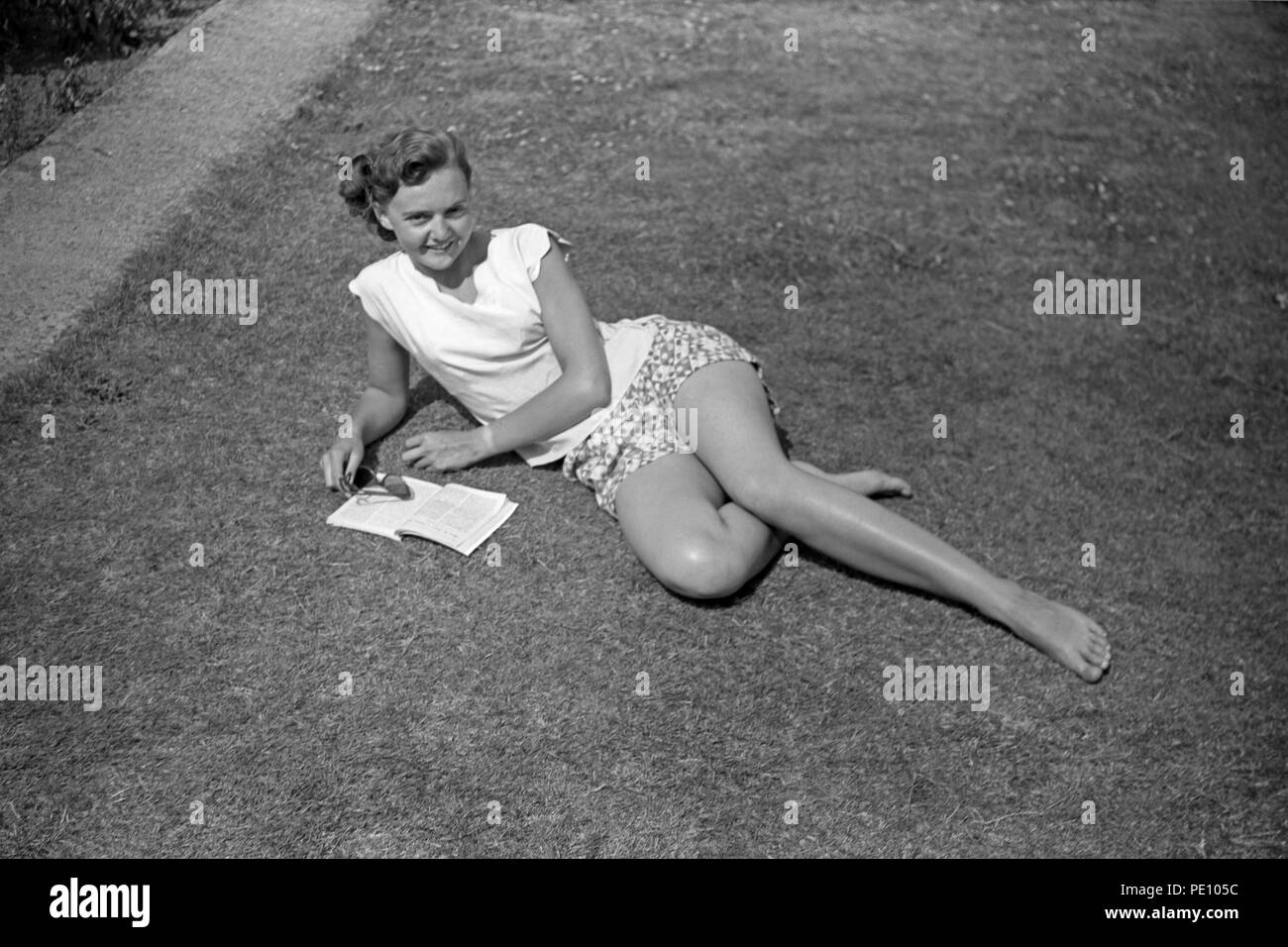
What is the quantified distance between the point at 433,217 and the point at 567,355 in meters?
0.63

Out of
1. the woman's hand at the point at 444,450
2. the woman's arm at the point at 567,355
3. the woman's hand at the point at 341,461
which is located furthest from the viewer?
the woman's hand at the point at 444,450

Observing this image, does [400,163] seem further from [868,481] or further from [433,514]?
[868,481]

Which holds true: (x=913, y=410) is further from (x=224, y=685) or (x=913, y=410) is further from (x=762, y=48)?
(x=762, y=48)

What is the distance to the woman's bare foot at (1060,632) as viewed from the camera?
3662mm

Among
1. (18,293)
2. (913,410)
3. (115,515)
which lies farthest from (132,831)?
(913,410)

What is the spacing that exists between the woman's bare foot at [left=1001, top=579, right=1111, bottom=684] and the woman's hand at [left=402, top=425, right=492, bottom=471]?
1.92 metres

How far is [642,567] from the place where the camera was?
4031 mm

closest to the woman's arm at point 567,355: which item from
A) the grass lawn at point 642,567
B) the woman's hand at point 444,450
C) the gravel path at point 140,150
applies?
the woman's hand at point 444,450

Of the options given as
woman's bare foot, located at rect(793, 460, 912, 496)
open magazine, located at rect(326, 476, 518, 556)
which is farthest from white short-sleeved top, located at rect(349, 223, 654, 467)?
woman's bare foot, located at rect(793, 460, 912, 496)

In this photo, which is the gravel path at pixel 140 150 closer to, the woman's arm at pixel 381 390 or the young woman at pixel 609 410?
the woman's arm at pixel 381 390

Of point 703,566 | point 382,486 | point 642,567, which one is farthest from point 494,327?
point 703,566

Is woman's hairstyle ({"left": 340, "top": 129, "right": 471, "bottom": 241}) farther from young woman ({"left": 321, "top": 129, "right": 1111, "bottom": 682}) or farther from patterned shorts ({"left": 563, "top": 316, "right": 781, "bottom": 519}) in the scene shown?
patterned shorts ({"left": 563, "top": 316, "right": 781, "bottom": 519})

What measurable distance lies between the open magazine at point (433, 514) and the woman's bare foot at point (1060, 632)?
178 cm
